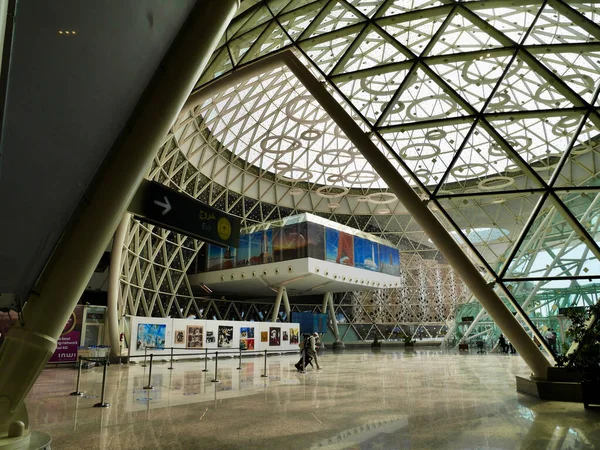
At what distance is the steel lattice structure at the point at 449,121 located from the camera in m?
11.2

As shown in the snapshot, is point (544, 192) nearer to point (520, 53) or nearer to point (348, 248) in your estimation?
point (520, 53)

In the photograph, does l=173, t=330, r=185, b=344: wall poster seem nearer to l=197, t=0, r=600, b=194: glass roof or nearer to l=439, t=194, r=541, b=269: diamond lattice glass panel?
l=197, t=0, r=600, b=194: glass roof

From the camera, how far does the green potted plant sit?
922cm

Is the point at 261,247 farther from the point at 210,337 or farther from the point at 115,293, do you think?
the point at 115,293

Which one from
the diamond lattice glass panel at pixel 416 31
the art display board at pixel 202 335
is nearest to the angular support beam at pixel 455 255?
the art display board at pixel 202 335

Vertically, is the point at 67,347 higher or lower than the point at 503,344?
higher

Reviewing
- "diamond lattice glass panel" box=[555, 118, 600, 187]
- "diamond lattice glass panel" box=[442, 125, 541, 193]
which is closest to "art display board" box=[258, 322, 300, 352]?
"diamond lattice glass panel" box=[442, 125, 541, 193]

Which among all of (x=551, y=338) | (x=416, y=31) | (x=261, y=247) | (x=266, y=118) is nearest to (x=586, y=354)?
(x=551, y=338)

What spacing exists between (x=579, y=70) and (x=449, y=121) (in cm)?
1402

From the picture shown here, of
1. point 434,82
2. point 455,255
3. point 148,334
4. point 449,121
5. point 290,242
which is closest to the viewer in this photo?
point 455,255

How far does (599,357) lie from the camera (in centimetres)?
952

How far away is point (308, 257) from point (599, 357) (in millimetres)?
32335

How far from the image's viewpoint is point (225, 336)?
108 ft

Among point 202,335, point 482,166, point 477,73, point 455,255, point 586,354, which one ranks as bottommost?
point 202,335
